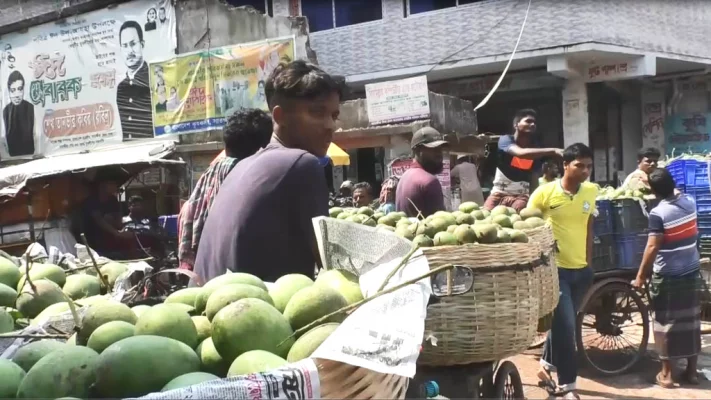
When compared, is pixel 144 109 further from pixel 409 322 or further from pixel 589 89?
pixel 409 322

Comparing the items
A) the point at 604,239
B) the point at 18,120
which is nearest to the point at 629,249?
the point at 604,239

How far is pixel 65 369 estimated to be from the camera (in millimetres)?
1209

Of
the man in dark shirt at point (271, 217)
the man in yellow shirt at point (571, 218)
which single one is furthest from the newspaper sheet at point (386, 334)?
the man in yellow shirt at point (571, 218)

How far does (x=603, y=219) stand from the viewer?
18.6 feet

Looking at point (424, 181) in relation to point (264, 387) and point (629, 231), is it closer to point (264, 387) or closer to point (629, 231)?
point (629, 231)

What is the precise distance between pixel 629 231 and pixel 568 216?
1.16m

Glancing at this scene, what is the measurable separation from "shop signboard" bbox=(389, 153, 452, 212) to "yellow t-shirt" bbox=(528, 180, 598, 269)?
167 inches

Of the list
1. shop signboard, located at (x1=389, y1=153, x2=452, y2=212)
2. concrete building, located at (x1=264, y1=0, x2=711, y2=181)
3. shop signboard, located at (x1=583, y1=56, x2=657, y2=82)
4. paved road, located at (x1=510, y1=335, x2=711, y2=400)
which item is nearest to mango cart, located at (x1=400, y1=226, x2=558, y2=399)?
paved road, located at (x1=510, y1=335, x2=711, y2=400)

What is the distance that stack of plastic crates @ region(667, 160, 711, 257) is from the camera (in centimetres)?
661

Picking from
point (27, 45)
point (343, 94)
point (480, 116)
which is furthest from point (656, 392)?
point (27, 45)

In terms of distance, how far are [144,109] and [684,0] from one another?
Answer: 11504 mm

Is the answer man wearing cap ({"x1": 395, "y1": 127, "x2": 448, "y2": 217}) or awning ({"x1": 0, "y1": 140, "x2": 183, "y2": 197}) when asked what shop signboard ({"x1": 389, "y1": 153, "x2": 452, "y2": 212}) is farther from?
man wearing cap ({"x1": 395, "y1": 127, "x2": 448, "y2": 217})

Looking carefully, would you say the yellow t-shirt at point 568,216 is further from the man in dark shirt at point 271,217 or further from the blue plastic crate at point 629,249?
the man in dark shirt at point 271,217

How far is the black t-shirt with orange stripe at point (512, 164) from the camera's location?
578cm
